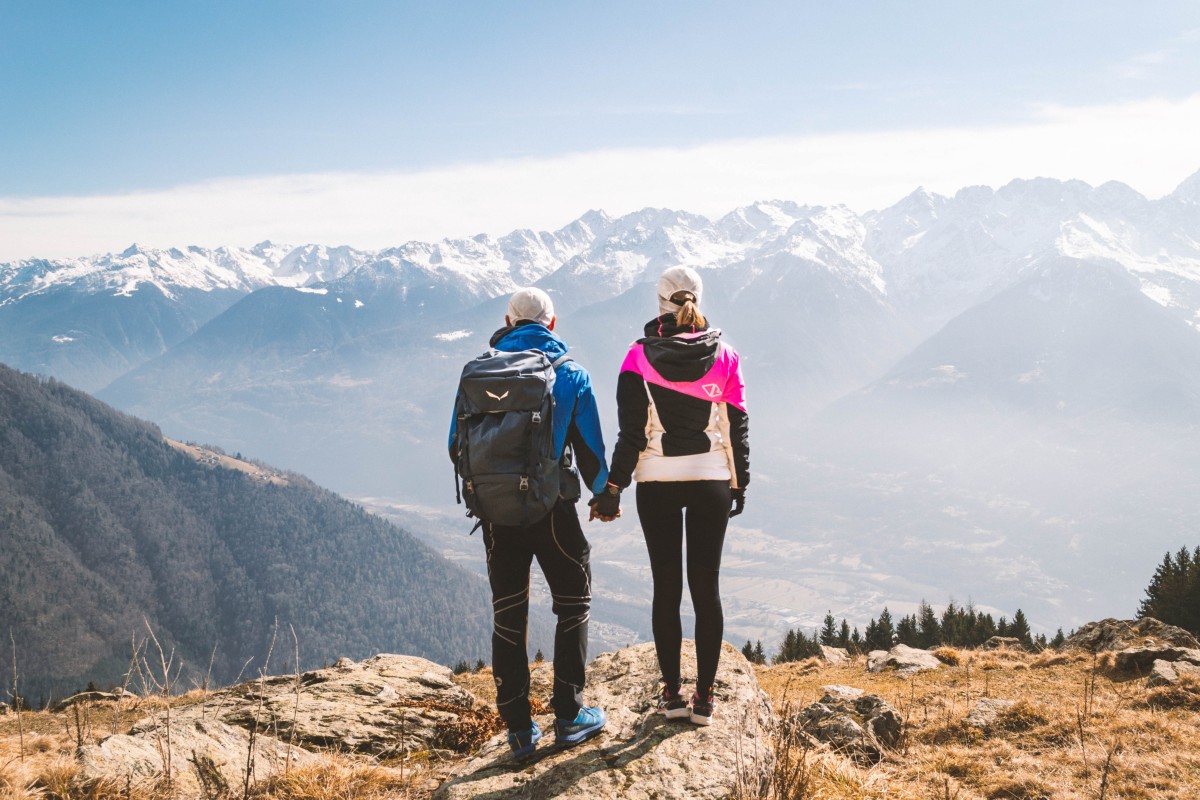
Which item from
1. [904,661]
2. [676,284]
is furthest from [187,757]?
[904,661]

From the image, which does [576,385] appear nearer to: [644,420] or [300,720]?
[644,420]

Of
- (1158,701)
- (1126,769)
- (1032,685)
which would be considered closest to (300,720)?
(1126,769)

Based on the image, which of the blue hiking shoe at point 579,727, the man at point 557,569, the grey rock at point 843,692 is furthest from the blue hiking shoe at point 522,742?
the grey rock at point 843,692

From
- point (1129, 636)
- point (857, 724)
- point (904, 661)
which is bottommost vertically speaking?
point (904, 661)

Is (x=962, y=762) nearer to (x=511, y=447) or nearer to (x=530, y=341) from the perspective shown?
(x=511, y=447)

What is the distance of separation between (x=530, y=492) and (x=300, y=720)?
5.78 m

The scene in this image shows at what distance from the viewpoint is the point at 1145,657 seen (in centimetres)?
1245

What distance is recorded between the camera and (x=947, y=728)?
916 cm

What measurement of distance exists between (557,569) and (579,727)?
144cm

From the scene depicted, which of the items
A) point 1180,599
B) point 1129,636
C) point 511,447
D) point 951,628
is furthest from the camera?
point 951,628

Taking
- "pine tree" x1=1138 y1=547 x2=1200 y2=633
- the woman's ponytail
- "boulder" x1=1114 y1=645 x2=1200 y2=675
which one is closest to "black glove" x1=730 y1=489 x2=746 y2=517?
the woman's ponytail

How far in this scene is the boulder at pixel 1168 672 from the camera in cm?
1038

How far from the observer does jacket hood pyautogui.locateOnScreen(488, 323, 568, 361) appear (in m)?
6.43

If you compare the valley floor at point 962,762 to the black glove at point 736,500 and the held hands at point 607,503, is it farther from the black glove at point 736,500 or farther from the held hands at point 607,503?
the held hands at point 607,503
